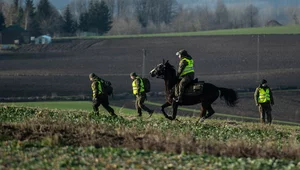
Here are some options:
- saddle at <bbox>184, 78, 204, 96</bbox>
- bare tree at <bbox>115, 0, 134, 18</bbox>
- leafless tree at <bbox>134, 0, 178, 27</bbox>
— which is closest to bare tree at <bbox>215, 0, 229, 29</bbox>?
leafless tree at <bbox>134, 0, 178, 27</bbox>

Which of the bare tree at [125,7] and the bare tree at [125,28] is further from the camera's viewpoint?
the bare tree at [125,7]

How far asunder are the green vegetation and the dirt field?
22544 millimetres

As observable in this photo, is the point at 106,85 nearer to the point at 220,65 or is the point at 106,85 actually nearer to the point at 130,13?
the point at 220,65

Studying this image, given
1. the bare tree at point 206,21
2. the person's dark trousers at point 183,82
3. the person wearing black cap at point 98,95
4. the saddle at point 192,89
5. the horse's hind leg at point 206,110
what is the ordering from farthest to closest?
1. the bare tree at point 206,21
2. the person wearing black cap at point 98,95
3. the horse's hind leg at point 206,110
4. the saddle at point 192,89
5. the person's dark trousers at point 183,82

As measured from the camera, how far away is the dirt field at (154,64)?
4959 centimetres

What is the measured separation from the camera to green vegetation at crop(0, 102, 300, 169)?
41.6ft

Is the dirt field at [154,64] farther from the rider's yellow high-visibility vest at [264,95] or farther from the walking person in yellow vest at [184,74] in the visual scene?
the walking person in yellow vest at [184,74]

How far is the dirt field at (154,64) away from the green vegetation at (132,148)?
22.5 m

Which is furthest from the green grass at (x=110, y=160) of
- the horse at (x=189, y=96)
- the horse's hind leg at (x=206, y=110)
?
the horse's hind leg at (x=206, y=110)

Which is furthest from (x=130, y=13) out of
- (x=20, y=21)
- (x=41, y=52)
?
(x=41, y=52)

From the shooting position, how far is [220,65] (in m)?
65.4

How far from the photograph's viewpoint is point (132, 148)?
1451 cm

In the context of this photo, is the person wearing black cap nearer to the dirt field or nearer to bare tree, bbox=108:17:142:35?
the dirt field

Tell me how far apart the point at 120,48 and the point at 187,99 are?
2293 inches
